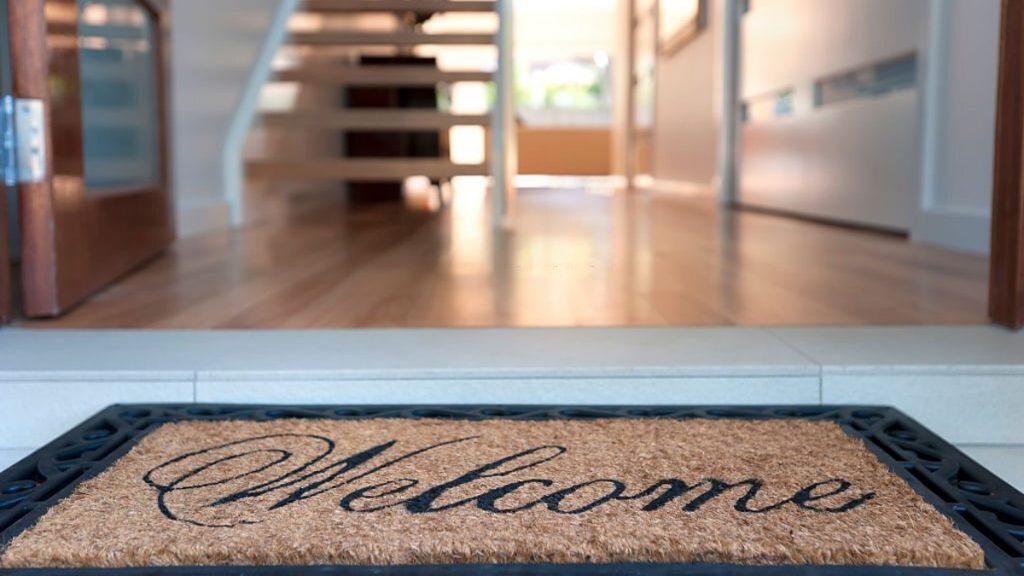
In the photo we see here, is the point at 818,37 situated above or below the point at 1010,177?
above

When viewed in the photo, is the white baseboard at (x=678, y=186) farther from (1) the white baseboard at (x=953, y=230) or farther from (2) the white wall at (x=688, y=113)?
(1) the white baseboard at (x=953, y=230)

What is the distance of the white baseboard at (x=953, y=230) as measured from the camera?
2668 mm

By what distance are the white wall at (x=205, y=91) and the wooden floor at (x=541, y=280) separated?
0.18 m

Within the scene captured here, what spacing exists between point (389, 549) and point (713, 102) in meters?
5.46

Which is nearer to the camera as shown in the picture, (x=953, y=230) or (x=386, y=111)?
(x=953, y=230)

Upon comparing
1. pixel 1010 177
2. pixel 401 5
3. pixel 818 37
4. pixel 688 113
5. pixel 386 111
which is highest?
pixel 401 5

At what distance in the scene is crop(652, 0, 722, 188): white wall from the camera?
6078mm

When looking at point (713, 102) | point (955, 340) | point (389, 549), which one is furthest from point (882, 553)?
point (713, 102)

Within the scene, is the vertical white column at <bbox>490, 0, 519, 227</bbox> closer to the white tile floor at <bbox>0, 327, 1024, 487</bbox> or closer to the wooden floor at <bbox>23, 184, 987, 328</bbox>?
the wooden floor at <bbox>23, 184, 987, 328</bbox>

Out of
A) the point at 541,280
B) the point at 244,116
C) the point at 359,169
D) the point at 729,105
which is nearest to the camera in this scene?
the point at 541,280

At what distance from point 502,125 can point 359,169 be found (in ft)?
1.97

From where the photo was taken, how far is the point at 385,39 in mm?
4449

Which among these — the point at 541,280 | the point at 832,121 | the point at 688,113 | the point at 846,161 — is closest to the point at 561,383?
the point at 541,280

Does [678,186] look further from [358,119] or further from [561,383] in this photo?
[561,383]
